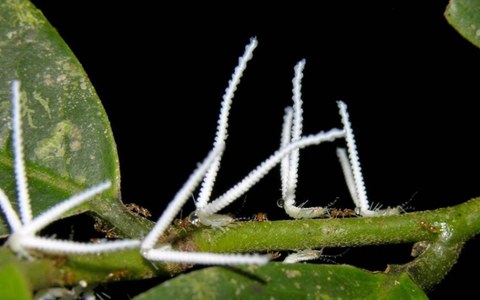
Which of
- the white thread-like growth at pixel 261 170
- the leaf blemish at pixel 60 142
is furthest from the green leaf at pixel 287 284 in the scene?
the leaf blemish at pixel 60 142

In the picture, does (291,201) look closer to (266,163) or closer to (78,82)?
(266,163)

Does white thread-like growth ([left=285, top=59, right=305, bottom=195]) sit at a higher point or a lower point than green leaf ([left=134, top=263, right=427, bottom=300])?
higher

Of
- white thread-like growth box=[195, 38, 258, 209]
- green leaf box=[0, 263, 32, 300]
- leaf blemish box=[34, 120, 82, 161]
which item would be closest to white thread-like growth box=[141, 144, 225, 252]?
white thread-like growth box=[195, 38, 258, 209]

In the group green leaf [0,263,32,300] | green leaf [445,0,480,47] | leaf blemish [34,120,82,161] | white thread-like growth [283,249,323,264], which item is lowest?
leaf blemish [34,120,82,161]

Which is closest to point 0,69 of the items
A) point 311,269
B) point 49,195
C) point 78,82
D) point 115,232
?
point 78,82

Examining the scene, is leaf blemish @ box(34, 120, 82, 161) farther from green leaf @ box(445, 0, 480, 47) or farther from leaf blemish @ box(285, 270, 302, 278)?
green leaf @ box(445, 0, 480, 47)

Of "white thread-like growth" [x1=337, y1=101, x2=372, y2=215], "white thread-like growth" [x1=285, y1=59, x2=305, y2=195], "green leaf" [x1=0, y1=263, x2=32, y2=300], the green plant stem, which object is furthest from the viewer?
"white thread-like growth" [x1=337, y1=101, x2=372, y2=215]

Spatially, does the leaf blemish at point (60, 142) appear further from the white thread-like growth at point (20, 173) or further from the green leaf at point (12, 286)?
the green leaf at point (12, 286)
